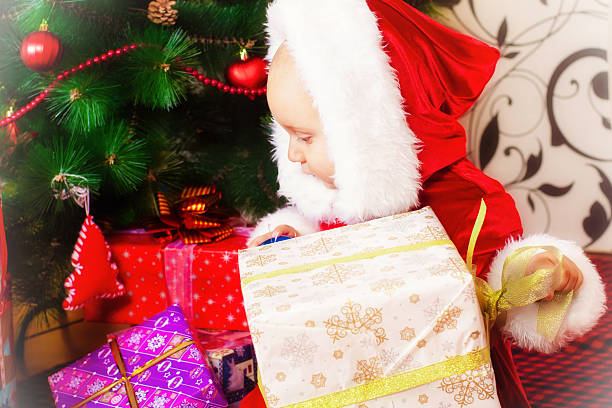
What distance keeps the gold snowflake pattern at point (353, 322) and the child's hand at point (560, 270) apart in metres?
0.28

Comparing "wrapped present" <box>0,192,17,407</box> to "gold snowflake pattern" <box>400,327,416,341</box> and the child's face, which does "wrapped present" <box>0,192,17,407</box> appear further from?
"gold snowflake pattern" <box>400,327,416,341</box>

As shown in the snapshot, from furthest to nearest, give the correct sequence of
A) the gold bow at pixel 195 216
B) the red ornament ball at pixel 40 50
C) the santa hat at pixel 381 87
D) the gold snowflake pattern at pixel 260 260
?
the gold bow at pixel 195 216, the red ornament ball at pixel 40 50, the santa hat at pixel 381 87, the gold snowflake pattern at pixel 260 260

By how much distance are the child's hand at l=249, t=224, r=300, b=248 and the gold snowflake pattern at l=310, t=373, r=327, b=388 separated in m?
0.43

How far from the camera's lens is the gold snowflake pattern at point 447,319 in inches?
24.8

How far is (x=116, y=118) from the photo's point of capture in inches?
45.1

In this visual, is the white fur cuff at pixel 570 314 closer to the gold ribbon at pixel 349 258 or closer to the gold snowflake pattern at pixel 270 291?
the gold ribbon at pixel 349 258

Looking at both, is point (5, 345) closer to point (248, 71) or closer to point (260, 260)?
point (260, 260)

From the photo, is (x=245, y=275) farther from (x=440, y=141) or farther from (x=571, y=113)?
(x=571, y=113)

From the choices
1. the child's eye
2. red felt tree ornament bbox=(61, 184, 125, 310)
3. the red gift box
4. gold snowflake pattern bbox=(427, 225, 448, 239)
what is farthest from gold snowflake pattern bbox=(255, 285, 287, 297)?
red felt tree ornament bbox=(61, 184, 125, 310)

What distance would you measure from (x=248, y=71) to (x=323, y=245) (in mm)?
519

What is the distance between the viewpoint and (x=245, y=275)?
2.31 feet

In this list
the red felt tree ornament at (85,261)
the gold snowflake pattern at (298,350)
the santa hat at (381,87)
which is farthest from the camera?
the red felt tree ornament at (85,261)

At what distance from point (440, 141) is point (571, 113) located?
19.1 inches

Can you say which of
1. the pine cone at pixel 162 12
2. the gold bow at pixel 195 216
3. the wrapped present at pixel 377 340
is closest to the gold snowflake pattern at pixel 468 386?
the wrapped present at pixel 377 340
